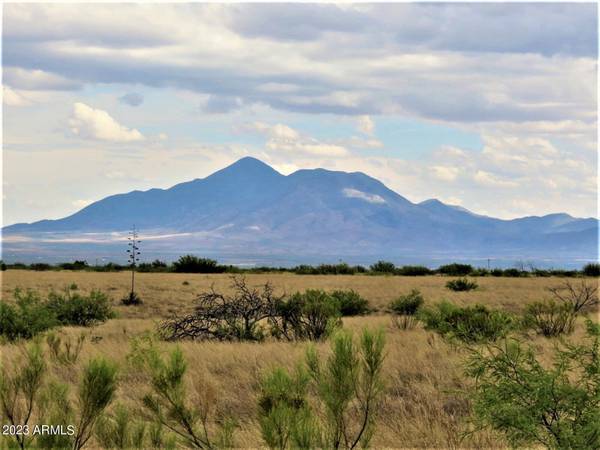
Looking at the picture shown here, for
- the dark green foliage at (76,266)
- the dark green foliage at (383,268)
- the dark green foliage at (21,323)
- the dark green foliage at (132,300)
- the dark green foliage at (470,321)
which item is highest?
the dark green foliage at (383,268)

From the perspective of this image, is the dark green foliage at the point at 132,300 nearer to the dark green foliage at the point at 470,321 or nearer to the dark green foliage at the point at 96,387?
the dark green foliage at the point at 470,321

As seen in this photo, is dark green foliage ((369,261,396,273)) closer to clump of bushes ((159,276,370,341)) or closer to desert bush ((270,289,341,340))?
clump of bushes ((159,276,370,341))

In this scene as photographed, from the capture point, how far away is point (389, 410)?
893 centimetres

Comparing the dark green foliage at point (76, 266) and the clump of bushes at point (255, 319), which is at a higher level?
the dark green foliage at point (76, 266)

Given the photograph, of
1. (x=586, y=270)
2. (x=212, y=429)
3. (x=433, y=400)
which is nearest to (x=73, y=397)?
(x=212, y=429)

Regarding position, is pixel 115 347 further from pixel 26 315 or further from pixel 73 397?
pixel 73 397

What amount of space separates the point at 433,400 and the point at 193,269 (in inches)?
1782

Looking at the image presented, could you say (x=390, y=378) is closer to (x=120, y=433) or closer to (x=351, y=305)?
(x=120, y=433)

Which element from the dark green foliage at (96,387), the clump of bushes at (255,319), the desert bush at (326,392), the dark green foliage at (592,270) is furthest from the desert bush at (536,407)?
the dark green foliage at (592,270)

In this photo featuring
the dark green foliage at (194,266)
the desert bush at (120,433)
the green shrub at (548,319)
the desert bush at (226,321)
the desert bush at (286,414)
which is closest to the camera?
the desert bush at (286,414)

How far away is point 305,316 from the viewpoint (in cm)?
1669

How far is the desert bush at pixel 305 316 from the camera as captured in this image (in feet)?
52.8

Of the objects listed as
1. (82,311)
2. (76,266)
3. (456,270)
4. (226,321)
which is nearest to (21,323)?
(226,321)

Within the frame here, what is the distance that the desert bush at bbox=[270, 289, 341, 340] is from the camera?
16.1 m
